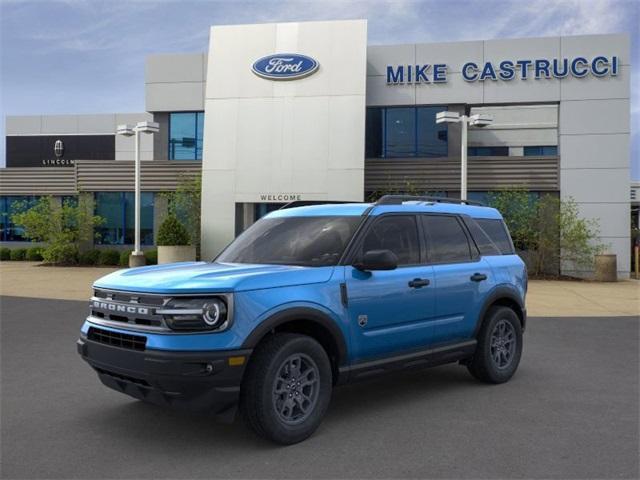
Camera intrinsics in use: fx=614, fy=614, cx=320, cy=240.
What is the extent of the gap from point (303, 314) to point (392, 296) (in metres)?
1.01

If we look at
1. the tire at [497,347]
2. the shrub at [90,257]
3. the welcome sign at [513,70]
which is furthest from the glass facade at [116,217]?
the tire at [497,347]

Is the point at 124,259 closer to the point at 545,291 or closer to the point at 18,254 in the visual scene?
the point at 18,254

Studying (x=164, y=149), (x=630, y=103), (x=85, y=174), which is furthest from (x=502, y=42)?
Answer: (x=85, y=174)

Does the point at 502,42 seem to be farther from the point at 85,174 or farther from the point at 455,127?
the point at 85,174

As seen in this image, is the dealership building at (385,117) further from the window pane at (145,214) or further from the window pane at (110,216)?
the window pane at (110,216)

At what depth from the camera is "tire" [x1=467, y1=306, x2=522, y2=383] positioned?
21.1ft

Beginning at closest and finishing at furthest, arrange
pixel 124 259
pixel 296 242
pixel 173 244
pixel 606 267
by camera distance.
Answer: pixel 296 242 → pixel 606 267 → pixel 173 244 → pixel 124 259

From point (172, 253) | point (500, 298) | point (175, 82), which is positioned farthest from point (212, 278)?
point (175, 82)

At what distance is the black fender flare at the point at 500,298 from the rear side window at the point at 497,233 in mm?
494

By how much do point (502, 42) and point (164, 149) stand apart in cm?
1496

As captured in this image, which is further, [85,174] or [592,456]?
[85,174]

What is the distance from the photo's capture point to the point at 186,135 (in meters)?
27.2

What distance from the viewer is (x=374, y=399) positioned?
234 inches

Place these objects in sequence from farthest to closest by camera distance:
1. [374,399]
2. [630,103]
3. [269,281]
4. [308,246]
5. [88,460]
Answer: [630,103] → [374,399] → [308,246] → [269,281] → [88,460]
